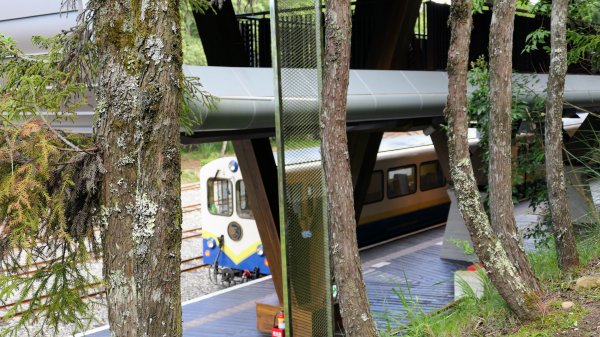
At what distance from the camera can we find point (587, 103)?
13188mm

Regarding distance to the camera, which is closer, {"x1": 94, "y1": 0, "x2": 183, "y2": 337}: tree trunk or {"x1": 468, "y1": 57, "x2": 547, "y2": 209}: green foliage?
{"x1": 94, "y1": 0, "x2": 183, "y2": 337}: tree trunk

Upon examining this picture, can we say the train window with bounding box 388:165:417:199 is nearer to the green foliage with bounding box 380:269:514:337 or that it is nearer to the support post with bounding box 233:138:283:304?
the support post with bounding box 233:138:283:304

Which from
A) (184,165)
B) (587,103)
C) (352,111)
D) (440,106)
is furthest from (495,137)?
(184,165)

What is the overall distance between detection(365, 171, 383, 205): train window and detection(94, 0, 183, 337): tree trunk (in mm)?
13061

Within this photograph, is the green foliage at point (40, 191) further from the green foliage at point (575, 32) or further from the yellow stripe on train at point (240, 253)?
the yellow stripe on train at point (240, 253)

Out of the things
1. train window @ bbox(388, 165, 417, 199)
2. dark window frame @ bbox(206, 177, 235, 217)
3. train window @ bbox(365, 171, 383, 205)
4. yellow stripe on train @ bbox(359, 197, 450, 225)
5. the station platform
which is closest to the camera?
the station platform

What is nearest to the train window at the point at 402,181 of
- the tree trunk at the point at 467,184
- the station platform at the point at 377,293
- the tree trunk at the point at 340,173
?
the station platform at the point at 377,293

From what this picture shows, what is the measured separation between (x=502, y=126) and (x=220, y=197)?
369 inches

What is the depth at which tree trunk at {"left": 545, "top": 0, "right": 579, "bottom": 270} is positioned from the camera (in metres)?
7.19

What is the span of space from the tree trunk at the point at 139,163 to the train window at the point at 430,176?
50.0 ft

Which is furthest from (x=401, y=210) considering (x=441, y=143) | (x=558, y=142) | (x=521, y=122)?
(x=558, y=142)

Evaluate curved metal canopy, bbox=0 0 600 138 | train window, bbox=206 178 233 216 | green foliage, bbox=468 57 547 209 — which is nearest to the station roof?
curved metal canopy, bbox=0 0 600 138

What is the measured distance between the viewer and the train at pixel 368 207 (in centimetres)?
1469

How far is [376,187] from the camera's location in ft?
53.2
